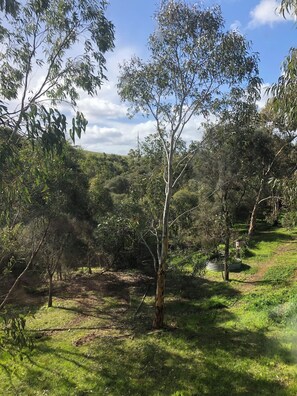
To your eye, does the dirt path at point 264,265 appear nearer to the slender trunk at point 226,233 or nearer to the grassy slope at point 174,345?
the grassy slope at point 174,345

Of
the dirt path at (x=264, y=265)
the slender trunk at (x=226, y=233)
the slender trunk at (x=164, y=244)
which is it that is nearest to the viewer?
the slender trunk at (x=164, y=244)

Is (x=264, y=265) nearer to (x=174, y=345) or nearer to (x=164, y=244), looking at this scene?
(x=164, y=244)

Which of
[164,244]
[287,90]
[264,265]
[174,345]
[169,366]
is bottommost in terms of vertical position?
[169,366]

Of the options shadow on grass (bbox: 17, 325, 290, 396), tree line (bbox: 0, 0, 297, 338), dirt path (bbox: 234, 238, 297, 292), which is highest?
tree line (bbox: 0, 0, 297, 338)

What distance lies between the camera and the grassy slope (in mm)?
9367

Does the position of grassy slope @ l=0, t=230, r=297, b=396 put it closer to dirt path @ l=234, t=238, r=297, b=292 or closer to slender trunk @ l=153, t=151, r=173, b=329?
dirt path @ l=234, t=238, r=297, b=292

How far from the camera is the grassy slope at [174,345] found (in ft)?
30.7

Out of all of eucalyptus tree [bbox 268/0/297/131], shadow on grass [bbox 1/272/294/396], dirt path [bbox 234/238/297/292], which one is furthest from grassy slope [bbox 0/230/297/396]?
eucalyptus tree [bbox 268/0/297/131]

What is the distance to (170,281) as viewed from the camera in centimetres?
Result: 2070

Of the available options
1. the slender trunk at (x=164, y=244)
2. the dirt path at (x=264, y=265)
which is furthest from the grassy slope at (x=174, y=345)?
the slender trunk at (x=164, y=244)

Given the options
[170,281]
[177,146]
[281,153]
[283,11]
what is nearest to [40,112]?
[283,11]

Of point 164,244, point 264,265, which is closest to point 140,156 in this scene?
point 164,244

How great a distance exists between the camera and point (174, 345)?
11836 mm

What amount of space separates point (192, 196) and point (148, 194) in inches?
700
